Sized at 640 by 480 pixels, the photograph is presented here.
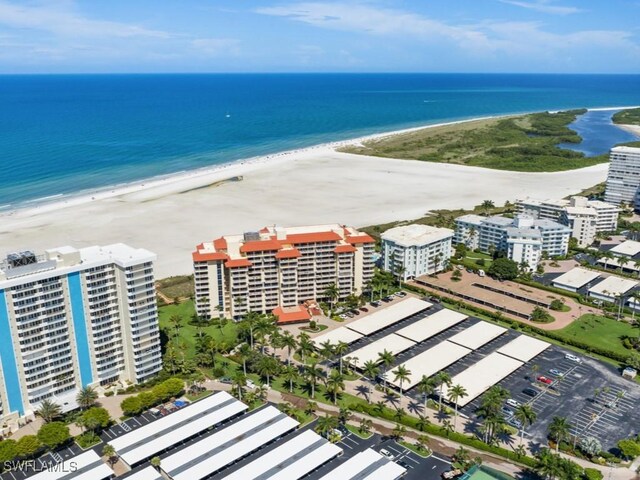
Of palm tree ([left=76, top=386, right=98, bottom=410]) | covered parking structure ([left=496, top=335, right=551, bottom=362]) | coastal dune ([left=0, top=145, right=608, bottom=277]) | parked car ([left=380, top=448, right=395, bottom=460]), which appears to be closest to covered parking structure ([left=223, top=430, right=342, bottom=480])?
parked car ([left=380, top=448, right=395, bottom=460])

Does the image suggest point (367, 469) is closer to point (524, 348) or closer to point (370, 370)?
point (370, 370)

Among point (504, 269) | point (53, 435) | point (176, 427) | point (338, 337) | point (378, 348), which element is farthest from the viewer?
point (504, 269)

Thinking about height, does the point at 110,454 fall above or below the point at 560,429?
below

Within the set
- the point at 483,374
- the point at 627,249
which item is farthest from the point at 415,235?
the point at 627,249

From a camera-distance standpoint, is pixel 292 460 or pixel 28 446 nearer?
pixel 292 460

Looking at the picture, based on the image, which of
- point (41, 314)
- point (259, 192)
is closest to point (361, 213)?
point (259, 192)

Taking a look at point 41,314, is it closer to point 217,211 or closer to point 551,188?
point 217,211
